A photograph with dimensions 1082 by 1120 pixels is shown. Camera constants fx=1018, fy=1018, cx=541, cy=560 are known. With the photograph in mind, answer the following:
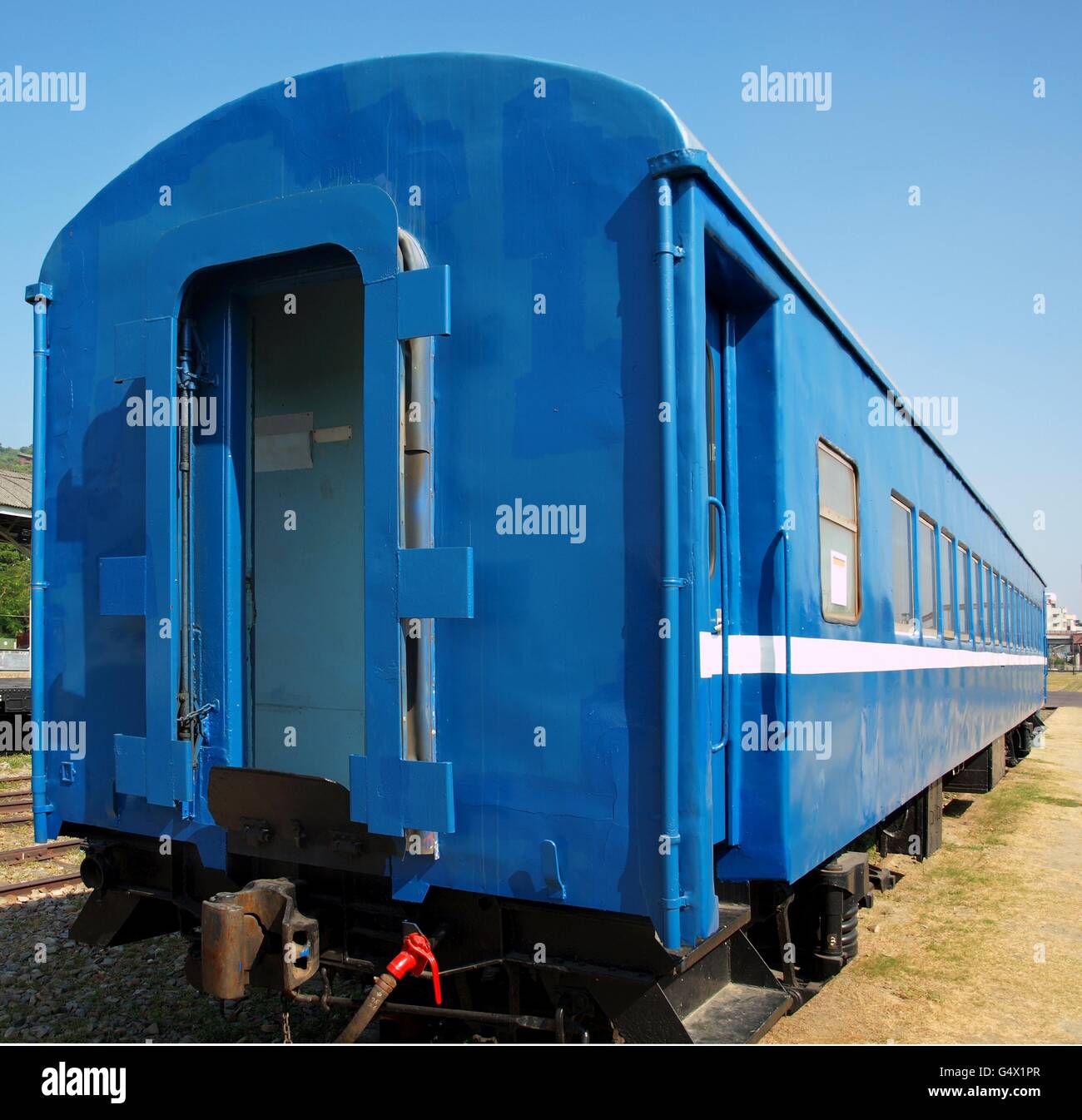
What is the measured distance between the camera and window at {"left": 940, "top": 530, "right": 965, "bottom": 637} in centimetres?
778

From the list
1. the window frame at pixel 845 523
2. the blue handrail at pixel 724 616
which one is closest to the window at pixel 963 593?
the window frame at pixel 845 523

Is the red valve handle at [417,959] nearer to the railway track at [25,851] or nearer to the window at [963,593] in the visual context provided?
the railway track at [25,851]

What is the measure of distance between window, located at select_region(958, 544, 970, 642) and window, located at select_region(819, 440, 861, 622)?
14.0 ft

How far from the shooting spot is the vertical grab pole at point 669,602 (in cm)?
292

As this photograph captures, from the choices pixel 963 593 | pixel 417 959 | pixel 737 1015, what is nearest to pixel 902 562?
pixel 963 593

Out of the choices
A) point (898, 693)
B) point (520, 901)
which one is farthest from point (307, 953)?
point (898, 693)

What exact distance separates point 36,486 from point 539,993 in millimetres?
2868

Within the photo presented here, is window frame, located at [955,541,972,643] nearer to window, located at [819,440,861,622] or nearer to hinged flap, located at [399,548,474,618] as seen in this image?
window, located at [819,440,861,622]

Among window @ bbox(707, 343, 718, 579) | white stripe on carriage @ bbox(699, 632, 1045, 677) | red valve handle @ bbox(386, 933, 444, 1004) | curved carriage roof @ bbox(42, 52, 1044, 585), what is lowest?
red valve handle @ bbox(386, 933, 444, 1004)

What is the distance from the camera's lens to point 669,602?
9.66 ft

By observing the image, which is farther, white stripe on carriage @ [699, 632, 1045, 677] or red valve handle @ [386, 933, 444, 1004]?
white stripe on carriage @ [699, 632, 1045, 677]

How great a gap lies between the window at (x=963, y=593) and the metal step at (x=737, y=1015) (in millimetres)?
5771

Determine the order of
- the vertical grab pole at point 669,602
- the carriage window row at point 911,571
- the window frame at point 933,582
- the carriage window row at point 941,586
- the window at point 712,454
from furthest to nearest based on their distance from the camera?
the window frame at point 933,582 → the carriage window row at point 941,586 → the carriage window row at point 911,571 → the window at point 712,454 → the vertical grab pole at point 669,602

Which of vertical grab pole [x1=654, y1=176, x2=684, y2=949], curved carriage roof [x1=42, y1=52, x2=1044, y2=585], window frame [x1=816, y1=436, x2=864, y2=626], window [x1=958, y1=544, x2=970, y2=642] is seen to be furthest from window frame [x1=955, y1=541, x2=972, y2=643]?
vertical grab pole [x1=654, y1=176, x2=684, y2=949]
